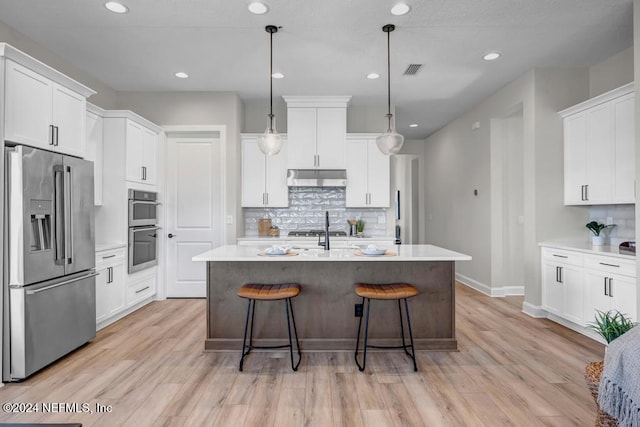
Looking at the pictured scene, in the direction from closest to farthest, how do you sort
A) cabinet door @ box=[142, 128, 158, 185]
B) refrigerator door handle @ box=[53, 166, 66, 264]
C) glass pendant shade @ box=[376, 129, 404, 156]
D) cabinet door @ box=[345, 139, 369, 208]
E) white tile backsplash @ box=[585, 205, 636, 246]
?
1. refrigerator door handle @ box=[53, 166, 66, 264]
2. glass pendant shade @ box=[376, 129, 404, 156]
3. white tile backsplash @ box=[585, 205, 636, 246]
4. cabinet door @ box=[142, 128, 158, 185]
5. cabinet door @ box=[345, 139, 369, 208]

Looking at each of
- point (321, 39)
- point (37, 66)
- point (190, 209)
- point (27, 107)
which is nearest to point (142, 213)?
point (190, 209)

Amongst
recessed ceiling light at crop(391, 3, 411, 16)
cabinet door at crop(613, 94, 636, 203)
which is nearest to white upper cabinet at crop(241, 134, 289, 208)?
recessed ceiling light at crop(391, 3, 411, 16)

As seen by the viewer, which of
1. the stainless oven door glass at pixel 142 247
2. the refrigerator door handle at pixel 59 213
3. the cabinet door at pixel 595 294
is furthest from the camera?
the stainless oven door glass at pixel 142 247

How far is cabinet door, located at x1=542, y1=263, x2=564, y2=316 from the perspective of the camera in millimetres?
3744

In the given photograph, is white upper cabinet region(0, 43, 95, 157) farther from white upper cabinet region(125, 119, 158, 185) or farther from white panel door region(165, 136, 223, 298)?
white panel door region(165, 136, 223, 298)

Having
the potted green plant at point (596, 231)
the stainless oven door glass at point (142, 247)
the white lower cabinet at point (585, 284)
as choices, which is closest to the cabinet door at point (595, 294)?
the white lower cabinet at point (585, 284)

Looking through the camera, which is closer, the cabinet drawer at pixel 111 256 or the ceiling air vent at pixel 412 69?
the cabinet drawer at pixel 111 256

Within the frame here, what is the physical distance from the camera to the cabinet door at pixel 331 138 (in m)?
5.04

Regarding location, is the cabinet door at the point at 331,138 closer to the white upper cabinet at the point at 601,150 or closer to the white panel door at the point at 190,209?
the white panel door at the point at 190,209

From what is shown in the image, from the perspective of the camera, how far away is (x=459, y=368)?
2.74 meters

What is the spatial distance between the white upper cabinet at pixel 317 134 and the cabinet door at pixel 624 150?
2.98m

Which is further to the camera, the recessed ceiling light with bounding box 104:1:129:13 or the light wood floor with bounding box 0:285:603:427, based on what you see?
the recessed ceiling light with bounding box 104:1:129:13

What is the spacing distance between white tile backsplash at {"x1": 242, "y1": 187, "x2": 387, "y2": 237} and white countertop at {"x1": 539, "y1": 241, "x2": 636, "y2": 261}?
2224 mm

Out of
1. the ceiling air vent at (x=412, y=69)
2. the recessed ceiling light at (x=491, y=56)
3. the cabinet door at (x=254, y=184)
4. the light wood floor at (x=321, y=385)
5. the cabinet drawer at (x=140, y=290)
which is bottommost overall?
the light wood floor at (x=321, y=385)
